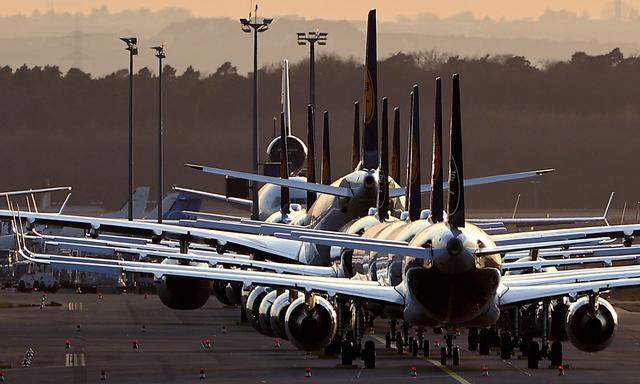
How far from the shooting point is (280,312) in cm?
5588

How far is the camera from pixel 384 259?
180 feet

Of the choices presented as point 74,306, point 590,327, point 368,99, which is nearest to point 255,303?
point 368,99

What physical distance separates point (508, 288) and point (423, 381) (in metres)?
6.28

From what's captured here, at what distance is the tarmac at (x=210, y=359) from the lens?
4781 centimetres

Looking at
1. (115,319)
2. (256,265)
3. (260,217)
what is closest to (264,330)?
(256,265)

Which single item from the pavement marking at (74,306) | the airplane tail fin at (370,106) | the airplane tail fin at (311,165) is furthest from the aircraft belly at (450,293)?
the pavement marking at (74,306)

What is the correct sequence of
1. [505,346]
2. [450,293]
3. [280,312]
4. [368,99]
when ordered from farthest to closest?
[368,99]
[505,346]
[280,312]
[450,293]

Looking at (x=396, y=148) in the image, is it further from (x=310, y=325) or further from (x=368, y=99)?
(x=310, y=325)

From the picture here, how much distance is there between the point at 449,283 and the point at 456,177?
8.97ft

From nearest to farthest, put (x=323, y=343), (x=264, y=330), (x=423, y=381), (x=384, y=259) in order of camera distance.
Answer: (x=423, y=381) < (x=323, y=343) < (x=384, y=259) < (x=264, y=330)

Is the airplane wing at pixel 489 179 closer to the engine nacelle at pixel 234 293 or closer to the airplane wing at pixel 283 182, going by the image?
the airplane wing at pixel 283 182

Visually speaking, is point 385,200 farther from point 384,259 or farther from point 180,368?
point 180,368

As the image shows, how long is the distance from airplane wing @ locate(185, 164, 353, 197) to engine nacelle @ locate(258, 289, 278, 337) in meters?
3.61

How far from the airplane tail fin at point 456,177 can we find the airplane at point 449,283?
3cm
